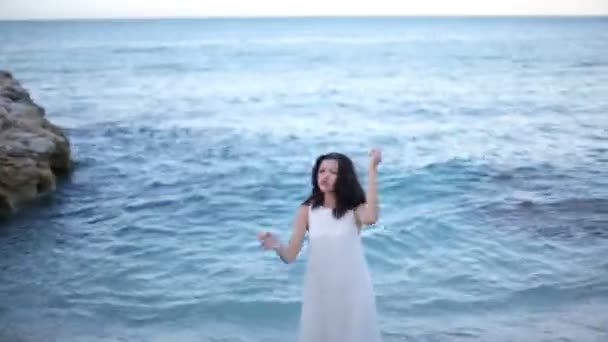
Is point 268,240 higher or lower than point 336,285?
higher

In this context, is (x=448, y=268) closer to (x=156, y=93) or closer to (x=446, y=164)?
(x=446, y=164)

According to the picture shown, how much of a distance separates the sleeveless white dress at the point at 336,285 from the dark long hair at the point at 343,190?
3 centimetres

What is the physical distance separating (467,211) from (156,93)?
14634 millimetres

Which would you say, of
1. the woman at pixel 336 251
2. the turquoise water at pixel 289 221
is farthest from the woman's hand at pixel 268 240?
the turquoise water at pixel 289 221

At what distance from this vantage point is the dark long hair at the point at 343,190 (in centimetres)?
321

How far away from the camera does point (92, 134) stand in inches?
560

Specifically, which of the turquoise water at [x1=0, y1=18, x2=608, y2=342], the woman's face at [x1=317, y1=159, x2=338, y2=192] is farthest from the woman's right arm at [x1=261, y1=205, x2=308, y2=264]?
the turquoise water at [x1=0, y1=18, x2=608, y2=342]

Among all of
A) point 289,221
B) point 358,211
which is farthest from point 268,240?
point 289,221

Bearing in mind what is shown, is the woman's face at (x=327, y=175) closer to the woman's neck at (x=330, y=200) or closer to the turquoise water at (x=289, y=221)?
the woman's neck at (x=330, y=200)

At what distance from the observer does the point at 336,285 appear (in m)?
3.25

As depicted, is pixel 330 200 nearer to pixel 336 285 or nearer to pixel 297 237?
pixel 297 237

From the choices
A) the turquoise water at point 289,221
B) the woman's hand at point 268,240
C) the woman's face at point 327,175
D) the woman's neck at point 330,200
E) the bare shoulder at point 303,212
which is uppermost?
the woman's face at point 327,175

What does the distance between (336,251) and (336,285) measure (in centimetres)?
15

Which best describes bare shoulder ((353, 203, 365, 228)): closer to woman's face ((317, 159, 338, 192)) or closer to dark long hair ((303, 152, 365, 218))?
dark long hair ((303, 152, 365, 218))
